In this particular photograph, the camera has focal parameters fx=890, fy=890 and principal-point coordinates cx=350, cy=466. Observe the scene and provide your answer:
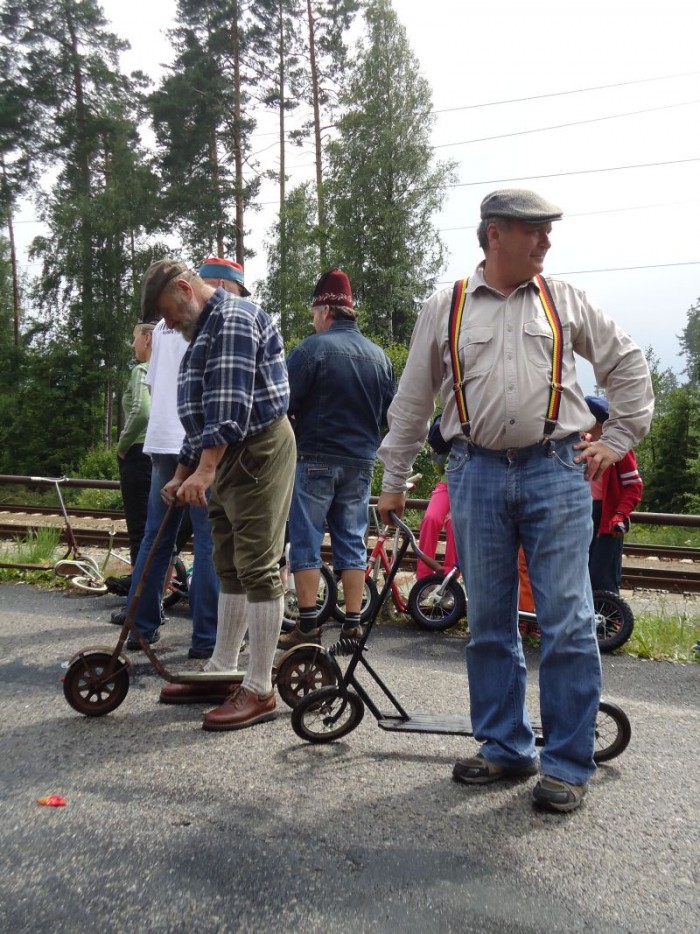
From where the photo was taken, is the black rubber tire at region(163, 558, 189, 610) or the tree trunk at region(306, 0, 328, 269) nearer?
the black rubber tire at region(163, 558, 189, 610)

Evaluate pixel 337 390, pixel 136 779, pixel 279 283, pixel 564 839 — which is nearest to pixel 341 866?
pixel 564 839

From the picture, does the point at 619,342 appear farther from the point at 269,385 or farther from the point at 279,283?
the point at 279,283

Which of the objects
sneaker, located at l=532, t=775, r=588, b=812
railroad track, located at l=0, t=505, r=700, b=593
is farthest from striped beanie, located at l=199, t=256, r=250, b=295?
railroad track, located at l=0, t=505, r=700, b=593

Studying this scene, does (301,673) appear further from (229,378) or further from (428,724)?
(229,378)

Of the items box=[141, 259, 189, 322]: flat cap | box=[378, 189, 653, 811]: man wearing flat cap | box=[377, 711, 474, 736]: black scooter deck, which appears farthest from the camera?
box=[141, 259, 189, 322]: flat cap

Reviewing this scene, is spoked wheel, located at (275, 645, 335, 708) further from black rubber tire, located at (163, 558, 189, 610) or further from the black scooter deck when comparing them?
black rubber tire, located at (163, 558, 189, 610)

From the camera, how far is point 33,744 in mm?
3668

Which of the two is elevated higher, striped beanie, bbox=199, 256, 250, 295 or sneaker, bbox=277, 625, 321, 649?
striped beanie, bbox=199, 256, 250, 295

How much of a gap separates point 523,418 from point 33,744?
2.39 metres

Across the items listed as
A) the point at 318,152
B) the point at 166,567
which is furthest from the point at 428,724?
the point at 318,152

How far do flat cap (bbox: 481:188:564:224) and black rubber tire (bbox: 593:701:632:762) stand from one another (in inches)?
71.3

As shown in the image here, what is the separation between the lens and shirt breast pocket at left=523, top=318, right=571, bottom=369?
3.13 m

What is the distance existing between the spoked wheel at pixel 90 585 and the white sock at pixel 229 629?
3047 mm

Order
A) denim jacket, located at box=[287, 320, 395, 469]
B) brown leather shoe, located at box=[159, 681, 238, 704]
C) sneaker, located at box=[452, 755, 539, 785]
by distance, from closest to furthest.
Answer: sneaker, located at box=[452, 755, 539, 785] → brown leather shoe, located at box=[159, 681, 238, 704] → denim jacket, located at box=[287, 320, 395, 469]
